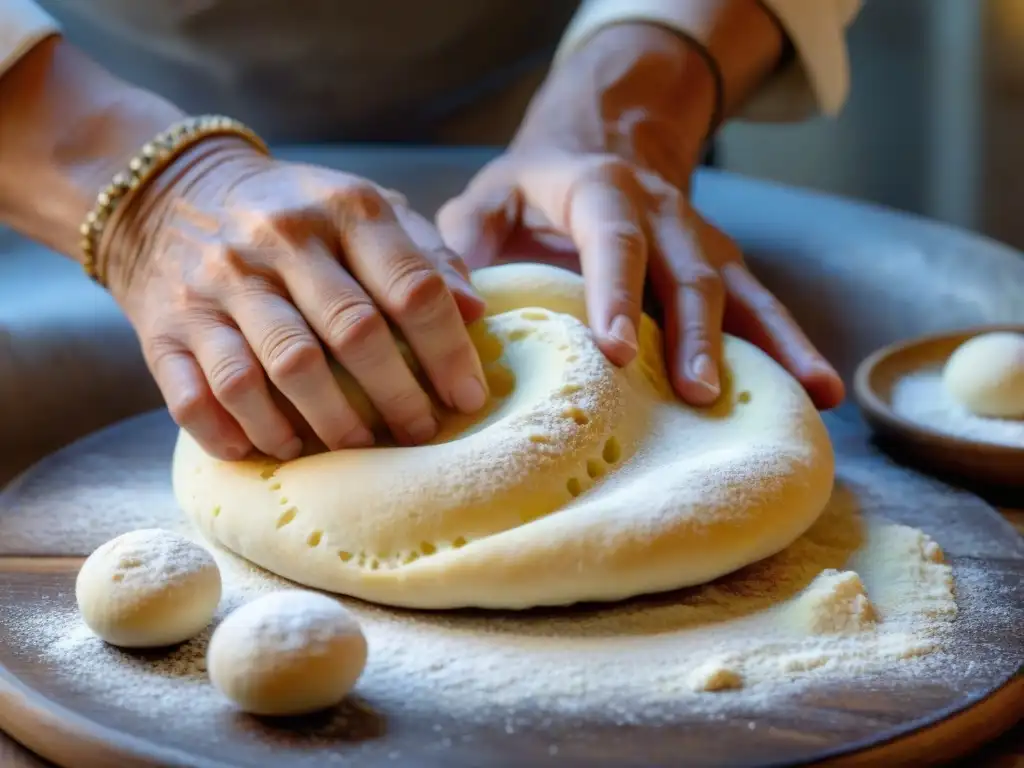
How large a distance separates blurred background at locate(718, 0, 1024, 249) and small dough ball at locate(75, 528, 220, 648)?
7.67ft

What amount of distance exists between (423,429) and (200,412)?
0.22 metres

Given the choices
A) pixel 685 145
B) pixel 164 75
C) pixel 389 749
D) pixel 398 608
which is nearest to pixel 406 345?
pixel 398 608

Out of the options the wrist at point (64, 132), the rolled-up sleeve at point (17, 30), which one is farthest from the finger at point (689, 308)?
the rolled-up sleeve at point (17, 30)

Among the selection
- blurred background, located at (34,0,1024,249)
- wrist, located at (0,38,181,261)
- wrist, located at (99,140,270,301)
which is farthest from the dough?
blurred background, located at (34,0,1024,249)

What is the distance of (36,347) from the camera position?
1789 millimetres

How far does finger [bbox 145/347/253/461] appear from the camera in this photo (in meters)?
1.13

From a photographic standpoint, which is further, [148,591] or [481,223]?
[481,223]

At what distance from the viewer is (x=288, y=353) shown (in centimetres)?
108

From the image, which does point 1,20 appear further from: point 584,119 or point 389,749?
point 389,749

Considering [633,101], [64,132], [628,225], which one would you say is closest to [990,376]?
[628,225]

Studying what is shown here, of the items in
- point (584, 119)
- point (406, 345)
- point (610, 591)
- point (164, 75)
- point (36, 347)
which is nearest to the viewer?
point (610, 591)

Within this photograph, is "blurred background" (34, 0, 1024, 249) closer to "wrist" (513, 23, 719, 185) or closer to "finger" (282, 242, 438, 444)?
"wrist" (513, 23, 719, 185)

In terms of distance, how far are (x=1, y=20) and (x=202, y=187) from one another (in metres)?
0.35

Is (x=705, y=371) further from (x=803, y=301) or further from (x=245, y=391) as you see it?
(x=803, y=301)
